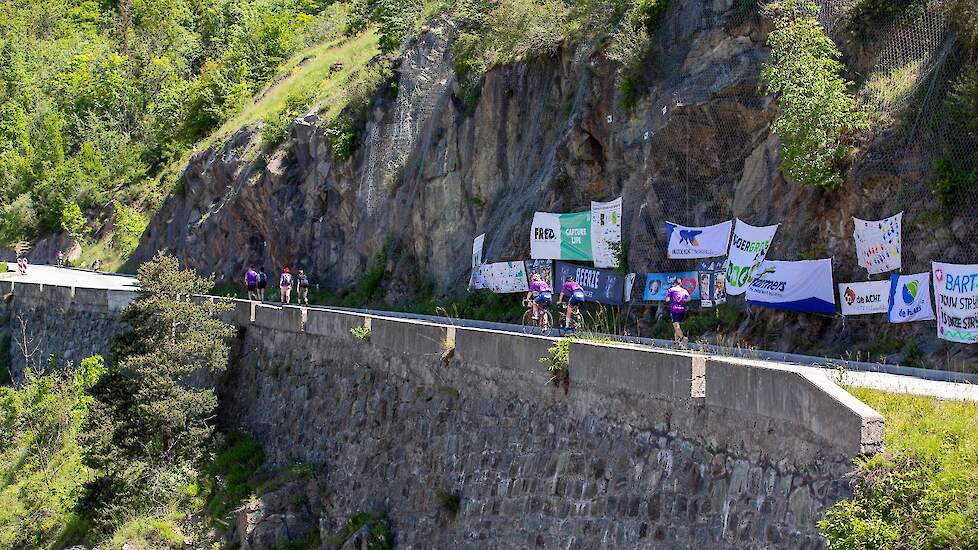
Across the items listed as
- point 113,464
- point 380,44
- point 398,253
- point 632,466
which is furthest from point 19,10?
point 632,466

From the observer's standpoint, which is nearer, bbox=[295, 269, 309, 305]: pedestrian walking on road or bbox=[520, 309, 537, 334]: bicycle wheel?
bbox=[520, 309, 537, 334]: bicycle wheel

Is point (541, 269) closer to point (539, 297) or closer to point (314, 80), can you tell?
point (539, 297)

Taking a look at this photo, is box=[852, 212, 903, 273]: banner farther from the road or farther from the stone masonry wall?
the stone masonry wall

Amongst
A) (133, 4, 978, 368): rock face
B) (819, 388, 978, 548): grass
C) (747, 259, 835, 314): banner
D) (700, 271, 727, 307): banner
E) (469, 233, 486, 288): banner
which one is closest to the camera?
(819, 388, 978, 548): grass

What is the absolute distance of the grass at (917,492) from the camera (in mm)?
8742

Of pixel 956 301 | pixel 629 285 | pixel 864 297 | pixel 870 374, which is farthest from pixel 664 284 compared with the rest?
pixel 870 374

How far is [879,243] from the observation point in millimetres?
18406

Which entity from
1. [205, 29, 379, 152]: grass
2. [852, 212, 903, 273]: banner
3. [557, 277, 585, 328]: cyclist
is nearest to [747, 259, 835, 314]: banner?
[852, 212, 903, 273]: banner

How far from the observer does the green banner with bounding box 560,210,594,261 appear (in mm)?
25531

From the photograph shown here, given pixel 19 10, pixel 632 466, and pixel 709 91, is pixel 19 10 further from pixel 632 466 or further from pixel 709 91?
pixel 632 466

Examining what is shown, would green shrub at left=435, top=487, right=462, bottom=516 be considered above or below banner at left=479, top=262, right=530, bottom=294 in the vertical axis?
below

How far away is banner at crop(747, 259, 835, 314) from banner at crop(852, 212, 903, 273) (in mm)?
582

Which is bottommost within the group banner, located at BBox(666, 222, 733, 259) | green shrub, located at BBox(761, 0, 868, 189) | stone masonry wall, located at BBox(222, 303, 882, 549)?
stone masonry wall, located at BBox(222, 303, 882, 549)

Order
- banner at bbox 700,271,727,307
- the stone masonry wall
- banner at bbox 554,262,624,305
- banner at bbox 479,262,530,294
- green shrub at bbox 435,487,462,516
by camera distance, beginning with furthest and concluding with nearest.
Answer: banner at bbox 479,262,530,294 → banner at bbox 554,262,624,305 → banner at bbox 700,271,727,307 → green shrub at bbox 435,487,462,516 → the stone masonry wall
